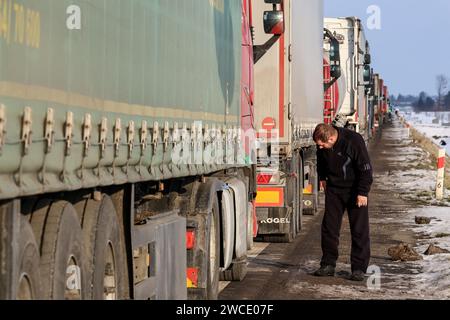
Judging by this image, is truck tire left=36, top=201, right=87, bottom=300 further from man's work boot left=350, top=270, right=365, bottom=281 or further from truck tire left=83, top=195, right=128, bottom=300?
man's work boot left=350, top=270, right=365, bottom=281

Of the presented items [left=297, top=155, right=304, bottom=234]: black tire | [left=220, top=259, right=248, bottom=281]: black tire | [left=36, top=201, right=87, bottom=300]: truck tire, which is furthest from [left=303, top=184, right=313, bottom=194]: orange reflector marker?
[left=36, top=201, right=87, bottom=300]: truck tire

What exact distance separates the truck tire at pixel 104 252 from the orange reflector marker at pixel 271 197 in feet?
32.9

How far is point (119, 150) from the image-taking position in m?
7.84

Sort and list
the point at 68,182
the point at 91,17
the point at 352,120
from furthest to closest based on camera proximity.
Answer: the point at 352,120, the point at 91,17, the point at 68,182

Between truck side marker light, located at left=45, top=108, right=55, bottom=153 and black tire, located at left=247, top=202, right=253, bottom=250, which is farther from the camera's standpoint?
black tire, located at left=247, top=202, right=253, bottom=250

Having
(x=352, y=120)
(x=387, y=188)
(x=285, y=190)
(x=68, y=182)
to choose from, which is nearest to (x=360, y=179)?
(x=285, y=190)

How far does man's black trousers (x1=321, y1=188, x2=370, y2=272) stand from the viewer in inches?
545

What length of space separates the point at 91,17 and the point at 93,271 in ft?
4.82

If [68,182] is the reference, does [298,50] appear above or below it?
above

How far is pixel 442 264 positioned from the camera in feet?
50.5

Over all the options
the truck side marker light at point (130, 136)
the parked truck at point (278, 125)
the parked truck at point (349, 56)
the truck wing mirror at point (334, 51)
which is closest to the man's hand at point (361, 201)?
the parked truck at point (278, 125)

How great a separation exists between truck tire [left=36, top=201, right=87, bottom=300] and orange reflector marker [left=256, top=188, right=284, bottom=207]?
11.4m

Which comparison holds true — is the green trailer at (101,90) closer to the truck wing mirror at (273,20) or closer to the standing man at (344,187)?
the standing man at (344,187)
